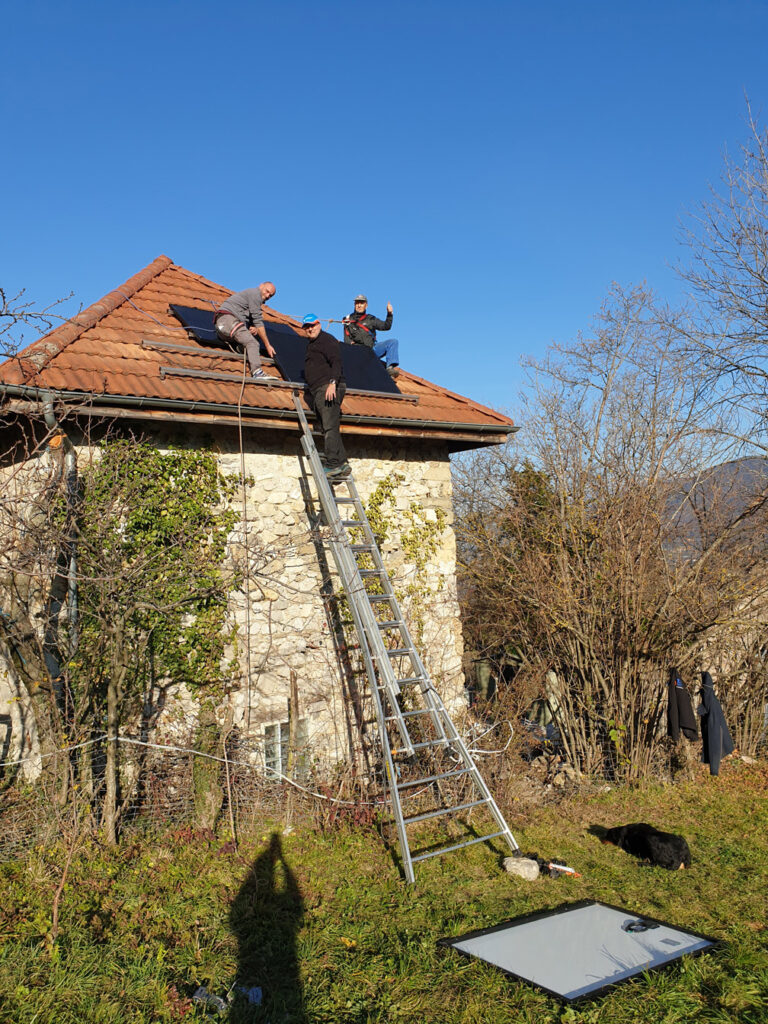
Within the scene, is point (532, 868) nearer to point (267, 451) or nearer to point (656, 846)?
point (656, 846)

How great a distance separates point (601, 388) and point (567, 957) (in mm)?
10432

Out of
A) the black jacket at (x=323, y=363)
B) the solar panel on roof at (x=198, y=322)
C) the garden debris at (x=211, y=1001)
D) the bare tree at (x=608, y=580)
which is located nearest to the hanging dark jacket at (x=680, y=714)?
the bare tree at (x=608, y=580)

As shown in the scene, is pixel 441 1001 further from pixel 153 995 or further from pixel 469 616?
pixel 469 616

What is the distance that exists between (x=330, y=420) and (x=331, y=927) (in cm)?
428

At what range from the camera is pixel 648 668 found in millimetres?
8250

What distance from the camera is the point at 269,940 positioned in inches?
173

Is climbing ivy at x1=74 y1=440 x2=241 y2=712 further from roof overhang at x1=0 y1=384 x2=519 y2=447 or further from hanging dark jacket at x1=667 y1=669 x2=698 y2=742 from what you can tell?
hanging dark jacket at x1=667 y1=669 x2=698 y2=742

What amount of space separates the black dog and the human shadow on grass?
291cm

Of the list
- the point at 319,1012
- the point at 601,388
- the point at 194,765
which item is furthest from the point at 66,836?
the point at 601,388

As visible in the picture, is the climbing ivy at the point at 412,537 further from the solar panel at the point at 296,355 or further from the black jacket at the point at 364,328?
the black jacket at the point at 364,328

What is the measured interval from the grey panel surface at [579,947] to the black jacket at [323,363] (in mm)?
4814

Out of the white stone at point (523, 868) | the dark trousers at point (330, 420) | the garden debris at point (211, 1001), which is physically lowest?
the white stone at point (523, 868)

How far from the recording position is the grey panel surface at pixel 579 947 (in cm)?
398

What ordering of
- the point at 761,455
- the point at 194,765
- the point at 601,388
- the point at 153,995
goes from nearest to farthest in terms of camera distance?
the point at 153,995 → the point at 194,765 → the point at 761,455 → the point at 601,388
